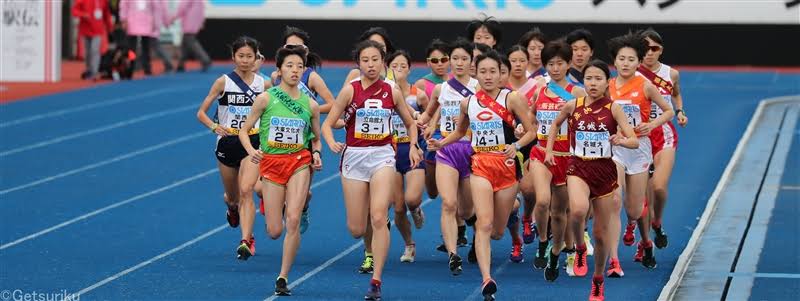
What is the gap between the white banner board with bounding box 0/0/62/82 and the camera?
30.5 meters

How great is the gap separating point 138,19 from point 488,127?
20.7 metres

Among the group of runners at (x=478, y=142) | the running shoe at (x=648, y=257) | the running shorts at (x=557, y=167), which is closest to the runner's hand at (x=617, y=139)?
the group of runners at (x=478, y=142)

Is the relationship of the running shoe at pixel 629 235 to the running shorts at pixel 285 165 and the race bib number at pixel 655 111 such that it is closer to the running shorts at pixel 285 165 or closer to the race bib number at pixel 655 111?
the race bib number at pixel 655 111

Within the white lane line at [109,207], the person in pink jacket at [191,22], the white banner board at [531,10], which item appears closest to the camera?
the white lane line at [109,207]

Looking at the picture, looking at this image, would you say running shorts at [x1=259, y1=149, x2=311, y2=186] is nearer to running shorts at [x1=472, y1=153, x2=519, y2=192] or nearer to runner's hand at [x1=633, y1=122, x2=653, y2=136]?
running shorts at [x1=472, y1=153, x2=519, y2=192]

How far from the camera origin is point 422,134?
1334 cm

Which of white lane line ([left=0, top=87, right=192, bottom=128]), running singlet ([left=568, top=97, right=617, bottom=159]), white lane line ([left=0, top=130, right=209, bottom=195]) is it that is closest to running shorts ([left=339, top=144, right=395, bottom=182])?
running singlet ([left=568, top=97, right=617, bottom=159])

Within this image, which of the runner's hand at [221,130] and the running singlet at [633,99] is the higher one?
the running singlet at [633,99]

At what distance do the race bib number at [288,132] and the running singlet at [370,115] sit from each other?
0.36m

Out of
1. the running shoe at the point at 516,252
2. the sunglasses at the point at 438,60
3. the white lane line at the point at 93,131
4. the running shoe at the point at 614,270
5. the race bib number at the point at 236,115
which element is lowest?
the white lane line at the point at 93,131

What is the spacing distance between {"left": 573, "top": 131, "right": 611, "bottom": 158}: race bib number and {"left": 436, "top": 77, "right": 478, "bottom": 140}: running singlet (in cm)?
126

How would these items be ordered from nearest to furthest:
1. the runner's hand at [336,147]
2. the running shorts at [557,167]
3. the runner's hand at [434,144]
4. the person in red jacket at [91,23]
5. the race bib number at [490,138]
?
1. the runner's hand at [336,147]
2. the race bib number at [490,138]
3. the runner's hand at [434,144]
4. the running shorts at [557,167]
5. the person in red jacket at [91,23]

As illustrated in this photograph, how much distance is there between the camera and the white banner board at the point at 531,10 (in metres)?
36.3

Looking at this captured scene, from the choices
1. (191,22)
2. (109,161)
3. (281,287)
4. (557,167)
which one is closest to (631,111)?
(557,167)
